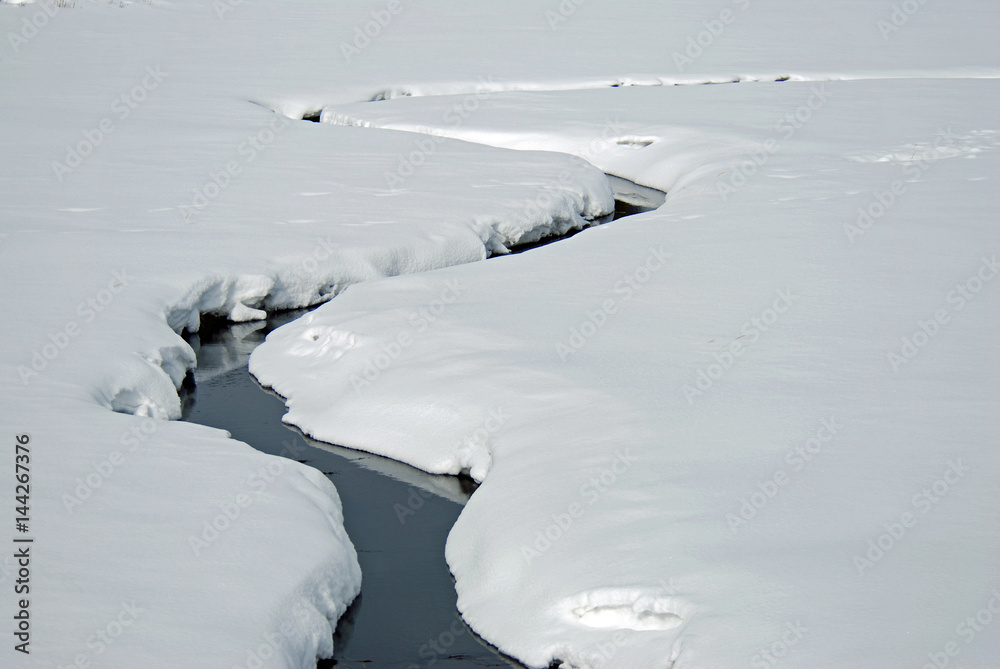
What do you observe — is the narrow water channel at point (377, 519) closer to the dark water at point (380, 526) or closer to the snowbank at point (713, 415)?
the dark water at point (380, 526)

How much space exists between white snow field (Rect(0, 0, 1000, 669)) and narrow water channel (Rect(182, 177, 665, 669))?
109mm

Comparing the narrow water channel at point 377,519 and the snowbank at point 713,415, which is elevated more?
the snowbank at point 713,415

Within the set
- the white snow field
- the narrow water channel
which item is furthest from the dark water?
the white snow field

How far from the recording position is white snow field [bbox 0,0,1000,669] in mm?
3184

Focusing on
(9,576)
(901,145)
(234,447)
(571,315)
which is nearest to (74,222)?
(234,447)

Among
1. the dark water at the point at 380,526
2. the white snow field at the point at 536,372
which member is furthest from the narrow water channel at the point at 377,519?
the white snow field at the point at 536,372

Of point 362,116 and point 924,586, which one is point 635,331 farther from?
point 362,116

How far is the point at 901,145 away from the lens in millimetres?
9469

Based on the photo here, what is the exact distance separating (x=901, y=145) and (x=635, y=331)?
18.4ft

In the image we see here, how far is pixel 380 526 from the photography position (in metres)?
4.40

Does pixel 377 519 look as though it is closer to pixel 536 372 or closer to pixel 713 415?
pixel 536 372

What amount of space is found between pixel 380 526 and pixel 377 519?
0.20ft

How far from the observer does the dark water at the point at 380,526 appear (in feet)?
11.7

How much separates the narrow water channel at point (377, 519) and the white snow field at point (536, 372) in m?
0.11
